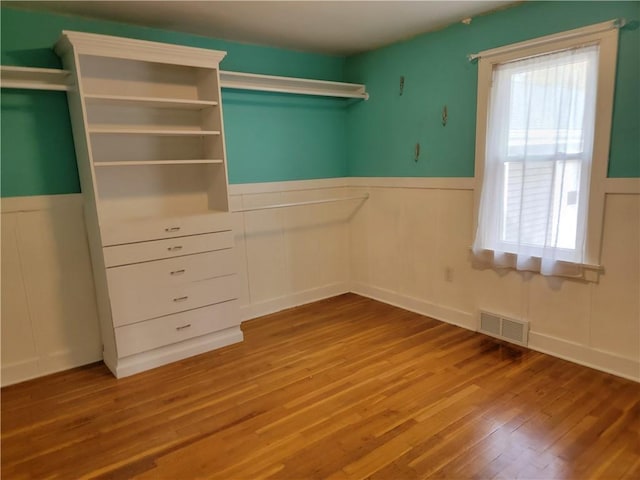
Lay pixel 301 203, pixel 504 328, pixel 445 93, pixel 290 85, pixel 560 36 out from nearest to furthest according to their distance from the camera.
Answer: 1. pixel 560 36
2. pixel 504 328
3. pixel 445 93
4. pixel 290 85
5. pixel 301 203

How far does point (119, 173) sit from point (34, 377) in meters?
1.53

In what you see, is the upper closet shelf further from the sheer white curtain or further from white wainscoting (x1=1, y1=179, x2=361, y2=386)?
the sheer white curtain

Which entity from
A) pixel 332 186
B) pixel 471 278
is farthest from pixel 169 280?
pixel 471 278

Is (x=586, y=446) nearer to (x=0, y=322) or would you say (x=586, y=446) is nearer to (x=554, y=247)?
(x=554, y=247)

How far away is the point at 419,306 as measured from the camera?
3.74m

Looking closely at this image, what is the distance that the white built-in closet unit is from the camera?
2660 mm

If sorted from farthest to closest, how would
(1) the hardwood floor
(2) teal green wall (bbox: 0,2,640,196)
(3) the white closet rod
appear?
(3) the white closet rod
(2) teal green wall (bbox: 0,2,640,196)
(1) the hardwood floor

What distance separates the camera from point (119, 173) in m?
3.00

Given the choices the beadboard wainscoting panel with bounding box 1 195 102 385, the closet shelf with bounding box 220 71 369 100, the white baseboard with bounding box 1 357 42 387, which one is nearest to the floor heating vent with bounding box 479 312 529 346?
the closet shelf with bounding box 220 71 369 100

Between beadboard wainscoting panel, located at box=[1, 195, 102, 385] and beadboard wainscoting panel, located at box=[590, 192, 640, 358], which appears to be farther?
beadboard wainscoting panel, located at box=[1, 195, 102, 385]

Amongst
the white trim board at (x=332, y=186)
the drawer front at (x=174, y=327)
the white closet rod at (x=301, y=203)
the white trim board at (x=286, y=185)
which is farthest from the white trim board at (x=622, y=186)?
the drawer front at (x=174, y=327)

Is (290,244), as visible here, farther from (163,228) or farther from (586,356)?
(586,356)

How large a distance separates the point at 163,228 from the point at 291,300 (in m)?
Answer: 1.60

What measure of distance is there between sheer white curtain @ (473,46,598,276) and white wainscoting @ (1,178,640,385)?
169 mm
